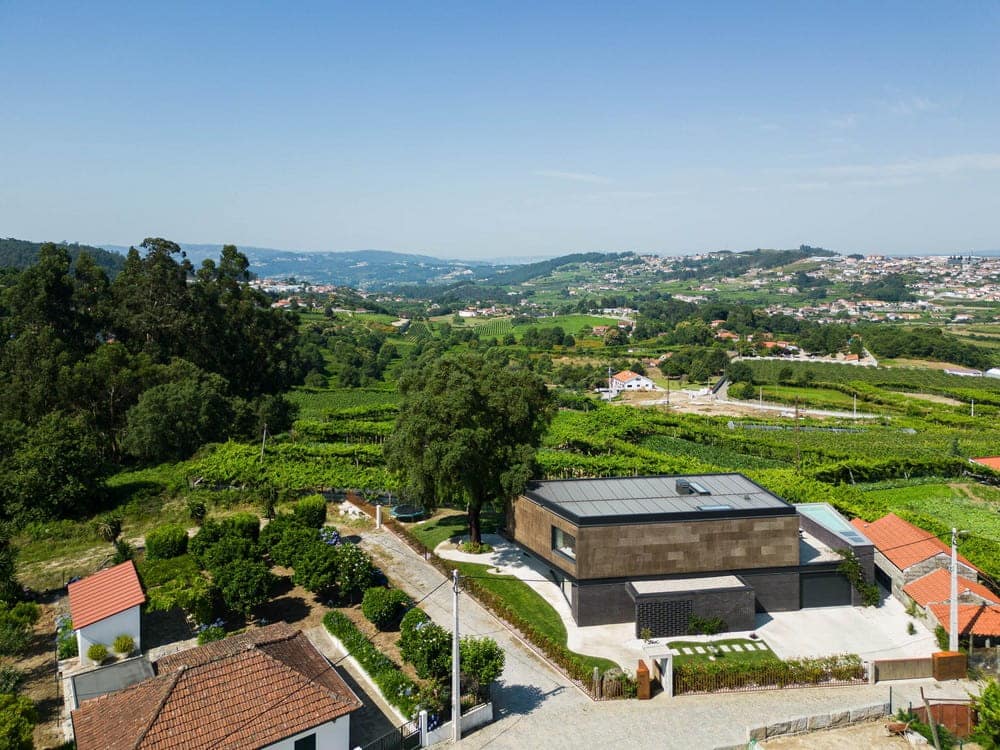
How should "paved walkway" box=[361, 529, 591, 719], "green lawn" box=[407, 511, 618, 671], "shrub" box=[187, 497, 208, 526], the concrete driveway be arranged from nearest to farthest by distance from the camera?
"paved walkway" box=[361, 529, 591, 719]
the concrete driveway
"green lawn" box=[407, 511, 618, 671]
"shrub" box=[187, 497, 208, 526]

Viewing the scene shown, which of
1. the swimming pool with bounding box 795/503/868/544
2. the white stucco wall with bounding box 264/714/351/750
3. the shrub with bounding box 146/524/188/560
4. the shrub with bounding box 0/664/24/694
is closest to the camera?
the white stucco wall with bounding box 264/714/351/750

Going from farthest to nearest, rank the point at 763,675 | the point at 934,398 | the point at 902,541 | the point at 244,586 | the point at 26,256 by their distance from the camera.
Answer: the point at 26,256 < the point at 934,398 < the point at 902,541 < the point at 244,586 < the point at 763,675

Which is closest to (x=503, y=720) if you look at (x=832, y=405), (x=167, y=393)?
(x=167, y=393)

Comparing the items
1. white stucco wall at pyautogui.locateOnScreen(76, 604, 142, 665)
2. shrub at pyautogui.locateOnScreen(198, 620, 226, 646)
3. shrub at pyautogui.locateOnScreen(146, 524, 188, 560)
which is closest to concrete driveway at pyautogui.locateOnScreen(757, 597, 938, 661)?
shrub at pyautogui.locateOnScreen(198, 620, 226, 646)

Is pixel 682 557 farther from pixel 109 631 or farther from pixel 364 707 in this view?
pixel 109 631

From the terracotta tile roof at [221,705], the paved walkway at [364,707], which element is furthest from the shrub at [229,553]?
the terracotta tile roof at [221,705]

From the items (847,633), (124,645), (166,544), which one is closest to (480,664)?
(124,645)

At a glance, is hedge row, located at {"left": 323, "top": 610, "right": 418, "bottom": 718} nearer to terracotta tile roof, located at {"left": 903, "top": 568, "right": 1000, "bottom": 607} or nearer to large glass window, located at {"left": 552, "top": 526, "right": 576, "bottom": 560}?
large glass window, located at {"left": 552, "top": 526, "right": 576, "bottom": 560}
